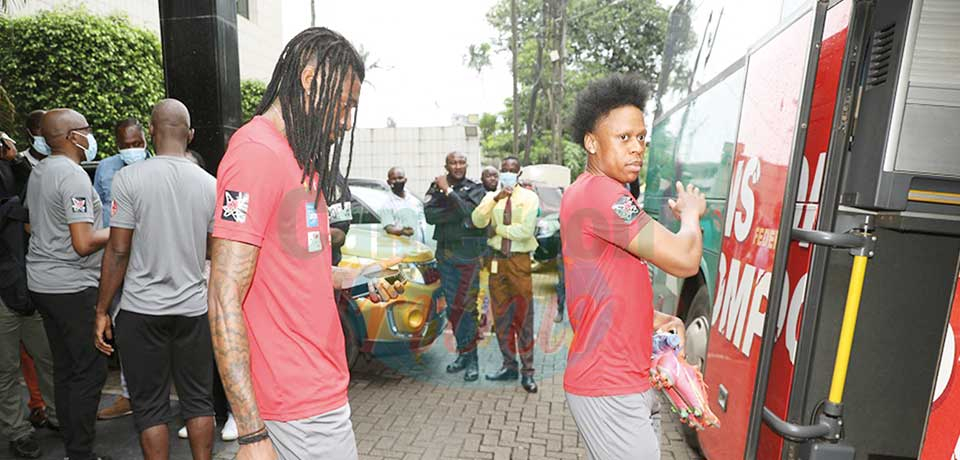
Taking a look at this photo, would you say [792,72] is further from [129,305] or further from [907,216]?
[129,305]

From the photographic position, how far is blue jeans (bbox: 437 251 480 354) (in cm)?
489

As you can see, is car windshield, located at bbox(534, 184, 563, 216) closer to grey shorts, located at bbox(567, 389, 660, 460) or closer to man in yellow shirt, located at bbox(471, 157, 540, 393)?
man in yellow shirt, located at bbox(471, 157, 540, 393)

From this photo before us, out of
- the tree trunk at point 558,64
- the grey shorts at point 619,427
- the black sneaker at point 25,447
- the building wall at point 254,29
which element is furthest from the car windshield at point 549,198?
the grey shorts at point 619,427

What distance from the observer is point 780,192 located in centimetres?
182

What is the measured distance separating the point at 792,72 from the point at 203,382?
3037 mm

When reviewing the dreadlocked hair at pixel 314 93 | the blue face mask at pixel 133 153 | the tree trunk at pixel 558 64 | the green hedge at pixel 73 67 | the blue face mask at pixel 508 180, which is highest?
the tree trunk at pixel 558 64

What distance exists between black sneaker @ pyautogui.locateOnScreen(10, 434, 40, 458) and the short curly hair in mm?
3842

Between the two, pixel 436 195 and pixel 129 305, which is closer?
pixel 129 305

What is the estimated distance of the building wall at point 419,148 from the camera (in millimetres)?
17516

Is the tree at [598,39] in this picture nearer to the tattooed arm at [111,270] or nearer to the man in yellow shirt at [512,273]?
the man in yellow shirt at [512,273]

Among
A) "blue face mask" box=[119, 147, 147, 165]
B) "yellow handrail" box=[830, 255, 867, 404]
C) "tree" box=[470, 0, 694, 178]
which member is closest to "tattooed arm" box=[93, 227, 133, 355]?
"blue face mask" box=[119, 147, 147, 165]

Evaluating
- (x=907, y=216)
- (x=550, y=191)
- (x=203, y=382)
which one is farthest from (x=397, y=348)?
(x=550, y=191)

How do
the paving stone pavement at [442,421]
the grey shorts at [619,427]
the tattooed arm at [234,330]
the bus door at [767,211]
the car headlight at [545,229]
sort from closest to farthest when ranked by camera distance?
the tattooed arm at [234,330] → the bus door at [767,211] → the grey shorts at [619,427] → the paving stone pavement at [442,421] → the car headlight at [545,229]

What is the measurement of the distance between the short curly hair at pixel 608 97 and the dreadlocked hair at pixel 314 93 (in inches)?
34.9
